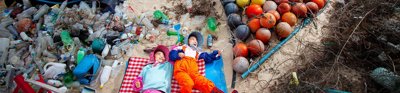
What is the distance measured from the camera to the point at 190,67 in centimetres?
497

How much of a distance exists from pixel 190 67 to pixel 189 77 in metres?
0.18

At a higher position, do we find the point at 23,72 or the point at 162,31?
the point at 162,31

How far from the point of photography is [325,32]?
5.79m

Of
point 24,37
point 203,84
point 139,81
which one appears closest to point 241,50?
point 203,84

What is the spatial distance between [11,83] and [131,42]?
2.04 meters

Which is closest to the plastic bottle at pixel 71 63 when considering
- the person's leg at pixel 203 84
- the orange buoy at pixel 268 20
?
the person's leg at pixel 203 84

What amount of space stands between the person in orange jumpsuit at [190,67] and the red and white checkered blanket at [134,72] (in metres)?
0.18

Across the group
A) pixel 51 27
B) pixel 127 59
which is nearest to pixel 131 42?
pixel 127 59

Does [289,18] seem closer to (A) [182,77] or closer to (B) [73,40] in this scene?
(A) [182,77]

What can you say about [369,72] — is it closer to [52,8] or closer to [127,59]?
[127,59]

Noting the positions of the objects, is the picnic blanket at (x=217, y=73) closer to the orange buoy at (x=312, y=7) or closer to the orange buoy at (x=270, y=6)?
the orange buoy at (x=270, y=6)

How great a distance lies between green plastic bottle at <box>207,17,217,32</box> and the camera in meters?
6.09

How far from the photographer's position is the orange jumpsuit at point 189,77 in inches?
187

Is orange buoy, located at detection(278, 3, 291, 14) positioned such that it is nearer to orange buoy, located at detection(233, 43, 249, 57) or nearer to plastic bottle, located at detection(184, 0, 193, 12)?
orange buoy, located at detection(233, 43, 249, 57)
